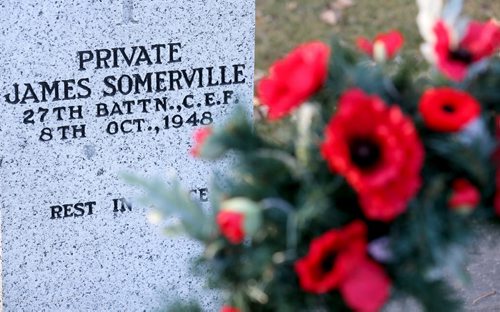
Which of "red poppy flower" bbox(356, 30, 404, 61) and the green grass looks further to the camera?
the green grass

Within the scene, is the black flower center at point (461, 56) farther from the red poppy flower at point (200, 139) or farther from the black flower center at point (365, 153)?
the red poppy flower at point (200, 139)

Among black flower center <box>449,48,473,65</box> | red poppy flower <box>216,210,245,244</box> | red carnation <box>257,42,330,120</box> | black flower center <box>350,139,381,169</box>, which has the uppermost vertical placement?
black flower center <box>449,48,473,65</box>

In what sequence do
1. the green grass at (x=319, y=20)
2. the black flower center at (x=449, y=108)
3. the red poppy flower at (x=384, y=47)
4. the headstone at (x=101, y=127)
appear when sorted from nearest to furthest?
the black flower center at (x=449, y=108) < the red poppy flower at (x=384, y=47) < the headstone at (x=101, y=127) < the green grass at (x=319, y=20)

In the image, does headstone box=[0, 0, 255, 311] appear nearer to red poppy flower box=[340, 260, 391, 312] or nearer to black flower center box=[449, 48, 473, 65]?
black flower center box=[449, 48, 473, 65]

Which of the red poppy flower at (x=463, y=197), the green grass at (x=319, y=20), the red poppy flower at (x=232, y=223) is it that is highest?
the green grass at (x=319, y=20)

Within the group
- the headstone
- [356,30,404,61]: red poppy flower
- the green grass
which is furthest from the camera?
the green grass

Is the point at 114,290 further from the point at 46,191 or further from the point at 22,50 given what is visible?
the point at 22,50

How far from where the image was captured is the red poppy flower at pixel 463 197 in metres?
1.67

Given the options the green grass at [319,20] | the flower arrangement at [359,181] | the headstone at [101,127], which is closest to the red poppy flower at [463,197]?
the flower arrangement at [359,181]

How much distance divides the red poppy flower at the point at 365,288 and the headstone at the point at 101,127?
7.71ft

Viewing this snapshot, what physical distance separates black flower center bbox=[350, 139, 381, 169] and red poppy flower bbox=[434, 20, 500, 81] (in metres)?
0.25

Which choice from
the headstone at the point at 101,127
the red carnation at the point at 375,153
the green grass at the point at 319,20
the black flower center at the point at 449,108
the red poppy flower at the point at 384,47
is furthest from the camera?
the green grass at the point at 319,20

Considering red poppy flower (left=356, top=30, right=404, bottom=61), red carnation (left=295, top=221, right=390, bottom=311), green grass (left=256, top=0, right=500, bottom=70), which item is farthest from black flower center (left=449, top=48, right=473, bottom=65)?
green grass (left=256, top=0, right=500, bottom=70)

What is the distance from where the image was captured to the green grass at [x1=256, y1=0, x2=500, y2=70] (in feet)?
24.7
